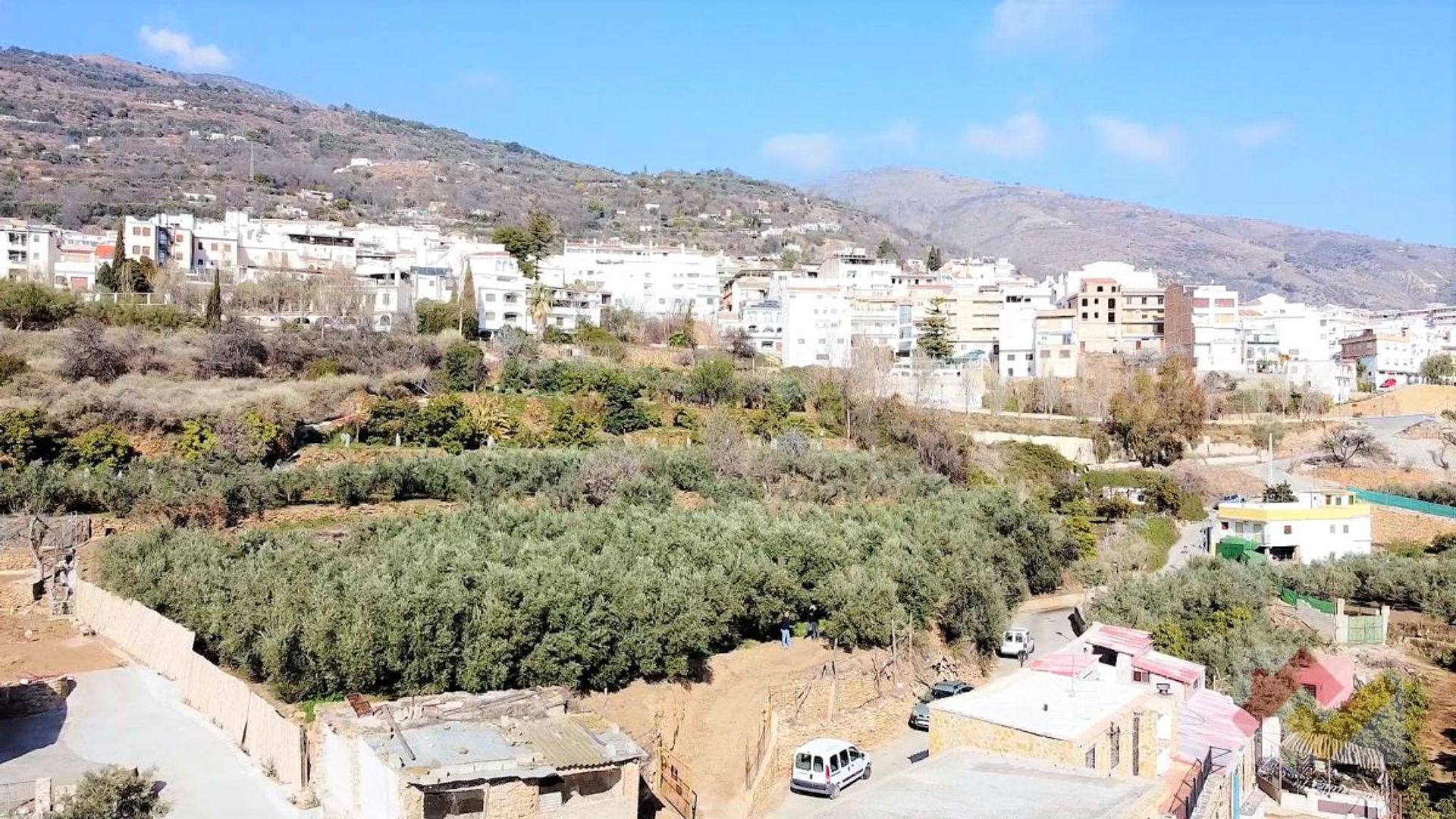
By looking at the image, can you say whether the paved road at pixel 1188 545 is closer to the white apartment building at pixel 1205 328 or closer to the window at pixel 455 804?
the white apartment building at pixel 1205 328

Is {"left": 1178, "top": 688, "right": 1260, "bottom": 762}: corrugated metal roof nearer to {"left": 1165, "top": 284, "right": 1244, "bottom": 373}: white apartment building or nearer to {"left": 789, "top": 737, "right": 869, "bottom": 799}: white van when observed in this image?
{"left": 789, "top": 737, "right": 869, "bottom": 799}: white van

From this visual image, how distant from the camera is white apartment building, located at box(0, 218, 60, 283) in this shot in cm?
5200

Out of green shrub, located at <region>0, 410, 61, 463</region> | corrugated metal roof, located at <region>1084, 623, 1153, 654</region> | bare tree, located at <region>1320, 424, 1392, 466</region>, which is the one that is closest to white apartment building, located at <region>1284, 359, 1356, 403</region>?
bare tree, located at <region>1320, 424, 1392, 466</region>

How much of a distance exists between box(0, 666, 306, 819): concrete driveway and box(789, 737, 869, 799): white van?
21.6 ft

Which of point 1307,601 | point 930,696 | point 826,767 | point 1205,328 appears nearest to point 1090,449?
point 1307,601

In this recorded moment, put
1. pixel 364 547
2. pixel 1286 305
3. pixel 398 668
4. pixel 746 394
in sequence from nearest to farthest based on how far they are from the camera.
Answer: pixel 398 668, pixel 364 547, pixel 746 394, pixel 1286 305

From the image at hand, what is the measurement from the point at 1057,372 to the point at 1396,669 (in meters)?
34.3

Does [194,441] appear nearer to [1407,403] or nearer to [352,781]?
[352,781]

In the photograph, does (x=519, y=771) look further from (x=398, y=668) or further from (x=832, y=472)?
(x=832, y=472)

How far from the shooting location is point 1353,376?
68.2m

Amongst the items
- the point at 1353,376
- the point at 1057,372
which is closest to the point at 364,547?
the point at 1057,372

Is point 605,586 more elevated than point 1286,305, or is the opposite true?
point 1286,305

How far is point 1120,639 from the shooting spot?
2139 cm

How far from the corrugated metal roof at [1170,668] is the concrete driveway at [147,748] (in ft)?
43.8
